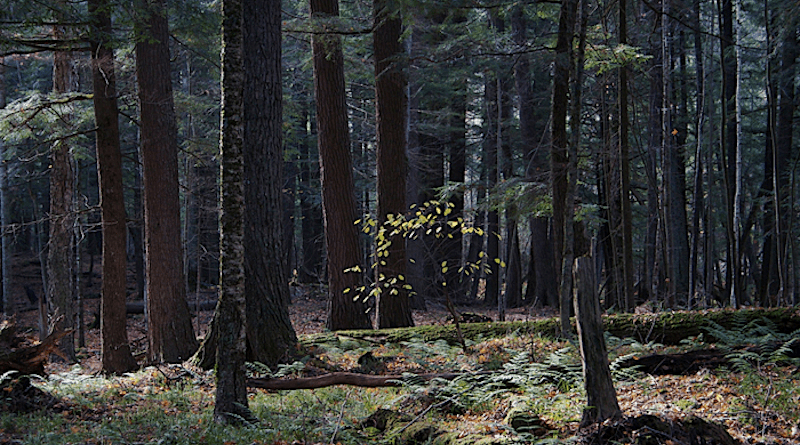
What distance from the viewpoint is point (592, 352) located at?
179 inches

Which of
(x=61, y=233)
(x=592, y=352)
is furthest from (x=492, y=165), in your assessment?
(x=592, y=352)

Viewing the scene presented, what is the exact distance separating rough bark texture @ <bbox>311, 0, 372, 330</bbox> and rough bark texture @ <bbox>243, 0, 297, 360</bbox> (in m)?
2.78

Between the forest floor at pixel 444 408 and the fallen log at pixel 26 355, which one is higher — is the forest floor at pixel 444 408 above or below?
below

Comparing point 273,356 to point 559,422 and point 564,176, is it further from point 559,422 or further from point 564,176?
point 564,176

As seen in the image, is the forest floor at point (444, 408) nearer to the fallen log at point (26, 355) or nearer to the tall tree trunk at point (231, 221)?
the fallen log at point (26, 355)

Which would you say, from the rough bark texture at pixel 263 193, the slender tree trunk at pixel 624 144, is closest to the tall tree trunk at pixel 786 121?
the slender tree trunk at pixel 624 144

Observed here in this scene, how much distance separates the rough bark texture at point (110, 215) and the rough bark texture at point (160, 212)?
0.45 metres

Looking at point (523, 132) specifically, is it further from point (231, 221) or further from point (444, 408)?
point (231, 221)

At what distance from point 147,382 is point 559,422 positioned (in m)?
5.84

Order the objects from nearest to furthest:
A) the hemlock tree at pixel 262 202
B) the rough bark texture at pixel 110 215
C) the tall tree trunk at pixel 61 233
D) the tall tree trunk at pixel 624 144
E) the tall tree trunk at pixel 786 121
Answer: the hemlock tree at pixel 262 202 < the tall tree trunk at pixel 624 144 < the rough bark texture at pixel 110 215 < the tall tree trunk at pixel 61 233 < the tall tree trunk at pixel 786 121

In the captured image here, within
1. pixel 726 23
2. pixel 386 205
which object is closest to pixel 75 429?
pixel 386 205

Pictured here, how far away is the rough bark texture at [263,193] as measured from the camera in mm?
8250

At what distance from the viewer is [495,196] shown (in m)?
11.0

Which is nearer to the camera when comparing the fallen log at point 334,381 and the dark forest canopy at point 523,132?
the fallen log at point 334,381
